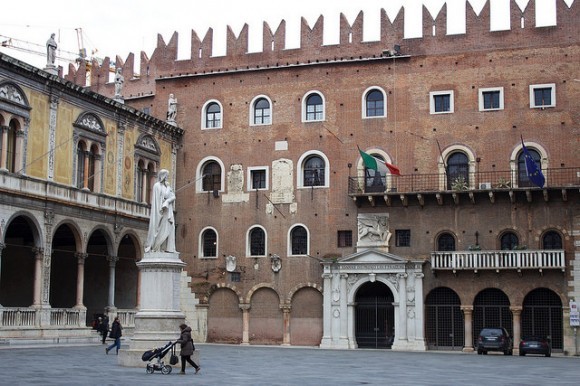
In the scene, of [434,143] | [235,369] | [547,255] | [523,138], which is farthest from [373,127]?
[235,369]

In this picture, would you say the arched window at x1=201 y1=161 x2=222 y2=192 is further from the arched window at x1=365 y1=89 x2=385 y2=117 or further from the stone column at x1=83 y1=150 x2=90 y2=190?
the arched window at x1=365 y1=89 x2=385 y2=117

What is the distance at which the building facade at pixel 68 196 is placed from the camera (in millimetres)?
31469

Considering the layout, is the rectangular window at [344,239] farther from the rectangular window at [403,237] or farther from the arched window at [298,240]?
the rectangular window at [403,237]

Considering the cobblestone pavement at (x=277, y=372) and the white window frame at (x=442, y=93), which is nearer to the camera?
the cobblestone pavement at (x=277, y=372)

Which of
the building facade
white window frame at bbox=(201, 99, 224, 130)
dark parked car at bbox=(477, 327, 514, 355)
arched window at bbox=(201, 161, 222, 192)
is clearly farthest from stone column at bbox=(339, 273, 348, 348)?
white window frame at bbox=(201, 99, 224, 130)

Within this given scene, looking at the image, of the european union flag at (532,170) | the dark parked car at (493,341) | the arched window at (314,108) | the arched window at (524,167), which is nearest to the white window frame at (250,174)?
the arched window at (314,108)

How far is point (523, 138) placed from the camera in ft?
121

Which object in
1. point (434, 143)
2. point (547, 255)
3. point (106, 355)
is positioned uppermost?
point (434, 143)

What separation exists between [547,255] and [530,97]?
6604 mm

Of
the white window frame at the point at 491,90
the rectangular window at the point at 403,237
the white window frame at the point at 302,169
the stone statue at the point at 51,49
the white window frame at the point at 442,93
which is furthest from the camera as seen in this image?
the white window frame at the point at 302,169

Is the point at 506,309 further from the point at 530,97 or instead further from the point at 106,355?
the point at 106,355

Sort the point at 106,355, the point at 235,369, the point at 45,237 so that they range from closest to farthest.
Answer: the point at 235,369
the point at 106,355
the point at 45,237

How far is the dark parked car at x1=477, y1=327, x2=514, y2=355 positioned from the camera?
33.7 m

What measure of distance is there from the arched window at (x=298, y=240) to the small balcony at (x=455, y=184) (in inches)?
113
